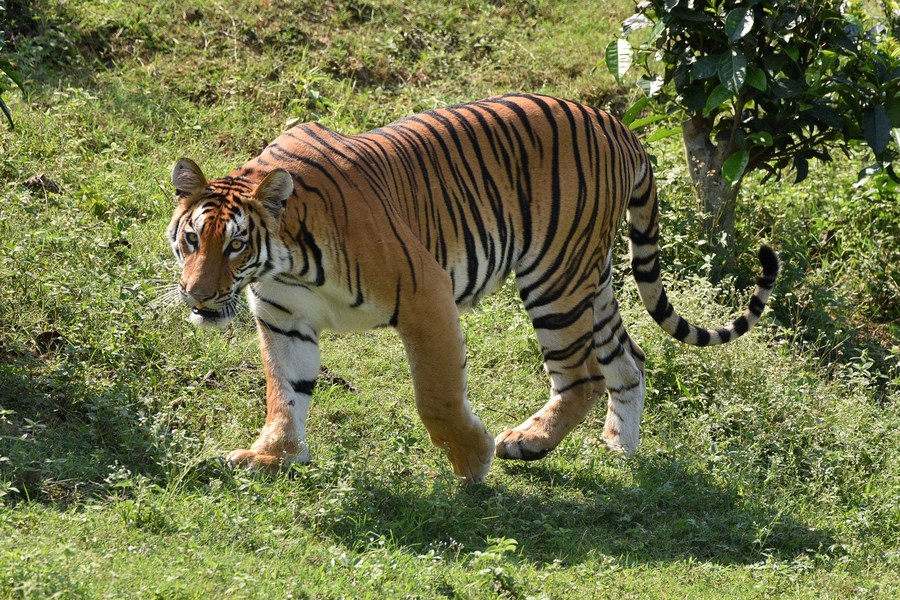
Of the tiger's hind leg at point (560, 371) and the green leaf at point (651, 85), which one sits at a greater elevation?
the green leaf at point (651, 85)

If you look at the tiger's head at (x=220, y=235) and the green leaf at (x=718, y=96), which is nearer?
the tiger's head at (x=220, y=235)

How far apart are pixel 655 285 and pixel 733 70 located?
1.55 meters

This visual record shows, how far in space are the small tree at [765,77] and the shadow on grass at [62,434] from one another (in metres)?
3.48

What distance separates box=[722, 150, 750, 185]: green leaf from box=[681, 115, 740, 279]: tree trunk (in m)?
0.33

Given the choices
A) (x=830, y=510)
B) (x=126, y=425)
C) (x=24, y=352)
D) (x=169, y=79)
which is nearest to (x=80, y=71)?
(x=169, y=79)

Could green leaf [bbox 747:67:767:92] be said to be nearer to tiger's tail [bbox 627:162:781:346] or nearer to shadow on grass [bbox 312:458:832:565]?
tiger's tail [bbox 627:162:781:346]

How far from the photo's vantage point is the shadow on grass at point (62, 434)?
4.24 m

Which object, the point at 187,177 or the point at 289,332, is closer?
the point at 187,177

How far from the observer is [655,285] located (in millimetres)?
5539

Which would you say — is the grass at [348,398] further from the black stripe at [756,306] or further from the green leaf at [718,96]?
the green leaf at [718,96]

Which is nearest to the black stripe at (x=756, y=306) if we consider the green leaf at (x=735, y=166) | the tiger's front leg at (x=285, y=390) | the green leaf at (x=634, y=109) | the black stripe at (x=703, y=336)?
the black stripe at (x=703, y=336)

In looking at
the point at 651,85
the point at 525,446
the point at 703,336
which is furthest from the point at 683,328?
the point at 651,85

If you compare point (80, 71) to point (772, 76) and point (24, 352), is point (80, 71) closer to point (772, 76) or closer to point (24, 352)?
point (24, 352)

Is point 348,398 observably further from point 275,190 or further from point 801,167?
point 801,167
